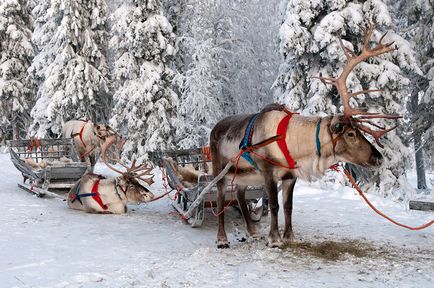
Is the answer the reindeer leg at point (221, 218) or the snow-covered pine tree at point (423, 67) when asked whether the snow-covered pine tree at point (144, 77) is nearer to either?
the snow-covered pine tree at point (423, 67)

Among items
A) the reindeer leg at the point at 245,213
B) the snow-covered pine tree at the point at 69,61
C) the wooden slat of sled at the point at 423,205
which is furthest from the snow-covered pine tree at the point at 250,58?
the wooden slat of sled at the point at 423,205

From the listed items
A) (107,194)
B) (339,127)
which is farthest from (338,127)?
(107,194)

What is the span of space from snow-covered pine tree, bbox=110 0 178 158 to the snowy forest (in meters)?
0.05

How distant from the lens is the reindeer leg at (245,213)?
608 centimetres

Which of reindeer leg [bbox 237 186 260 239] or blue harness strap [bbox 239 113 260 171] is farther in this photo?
reindeer leg [bbox 237 186 260 239]

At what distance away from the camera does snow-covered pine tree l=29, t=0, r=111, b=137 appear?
820 inches

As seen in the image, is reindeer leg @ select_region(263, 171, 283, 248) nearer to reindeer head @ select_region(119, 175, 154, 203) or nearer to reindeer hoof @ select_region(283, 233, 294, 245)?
reindeer hoof @ select_region(283, 233, 294, 245)

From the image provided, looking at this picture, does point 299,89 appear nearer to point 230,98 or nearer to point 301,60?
point 301,60

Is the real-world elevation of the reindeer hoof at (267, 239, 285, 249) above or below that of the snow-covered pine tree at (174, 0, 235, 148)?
below

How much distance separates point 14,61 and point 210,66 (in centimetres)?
1457

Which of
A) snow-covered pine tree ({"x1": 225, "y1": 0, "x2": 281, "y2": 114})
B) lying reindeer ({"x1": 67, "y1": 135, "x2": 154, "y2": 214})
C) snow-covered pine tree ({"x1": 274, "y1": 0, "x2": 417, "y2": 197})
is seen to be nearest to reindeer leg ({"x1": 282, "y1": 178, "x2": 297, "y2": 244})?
lying reindeer ({"x1": 67, "y1": 135, "x2": 154, "y2": 214})

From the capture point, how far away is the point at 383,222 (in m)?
7.00

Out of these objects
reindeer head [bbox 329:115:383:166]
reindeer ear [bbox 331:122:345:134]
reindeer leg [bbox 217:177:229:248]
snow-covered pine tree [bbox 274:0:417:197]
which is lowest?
reindeer leg [bbox 217:177:229:248]

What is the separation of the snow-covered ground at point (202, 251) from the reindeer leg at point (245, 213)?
20 centimetres
